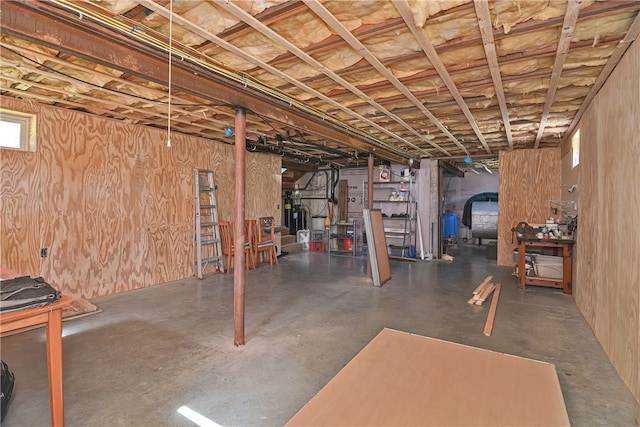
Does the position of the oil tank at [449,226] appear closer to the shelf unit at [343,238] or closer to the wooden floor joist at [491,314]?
the shelf unit at [343,238]

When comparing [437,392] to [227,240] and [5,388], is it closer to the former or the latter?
[5,388]

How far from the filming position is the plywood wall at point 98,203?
12.8ft

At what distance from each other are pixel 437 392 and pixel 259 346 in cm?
217

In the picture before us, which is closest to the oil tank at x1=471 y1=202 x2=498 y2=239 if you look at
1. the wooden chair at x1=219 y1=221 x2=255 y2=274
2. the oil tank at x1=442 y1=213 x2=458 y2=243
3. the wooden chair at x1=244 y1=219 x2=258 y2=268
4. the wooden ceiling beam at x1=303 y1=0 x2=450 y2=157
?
the oil tank at x1=442 y1=213 x2=458 y2=243

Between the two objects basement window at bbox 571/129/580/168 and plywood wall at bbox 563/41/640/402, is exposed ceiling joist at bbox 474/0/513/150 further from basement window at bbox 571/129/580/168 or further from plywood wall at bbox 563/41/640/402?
basement window at bbox 571/129/580/168

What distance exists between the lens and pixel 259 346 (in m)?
3.08

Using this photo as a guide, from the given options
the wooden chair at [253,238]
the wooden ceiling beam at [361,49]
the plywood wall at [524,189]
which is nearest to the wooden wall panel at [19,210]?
the wooden chair at [253,238]

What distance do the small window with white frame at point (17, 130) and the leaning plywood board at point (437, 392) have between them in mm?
4727

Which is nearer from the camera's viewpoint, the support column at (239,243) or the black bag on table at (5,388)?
the black bag on table at (5,388)

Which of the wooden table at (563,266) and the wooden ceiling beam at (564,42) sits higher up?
the wooden ceiling beam at (564,42)

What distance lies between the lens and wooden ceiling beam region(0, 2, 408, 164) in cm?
187

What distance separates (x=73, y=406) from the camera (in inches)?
84.7

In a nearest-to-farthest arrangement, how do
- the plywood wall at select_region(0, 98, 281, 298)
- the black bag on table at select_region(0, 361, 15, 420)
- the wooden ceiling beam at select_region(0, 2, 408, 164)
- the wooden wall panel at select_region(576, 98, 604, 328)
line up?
1. the wooden ceiling beam at select_region(0, 2, 408, 164)
2. the black bag on table at select_region(0, 361, 15, 420)
3. the wooden wall panel at select_region(576, 98, 604, 328)
4. the plywood wall at select_region(0, 98, 281, 298)

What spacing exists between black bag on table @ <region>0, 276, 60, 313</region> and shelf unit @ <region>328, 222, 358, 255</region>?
23.5 feet
